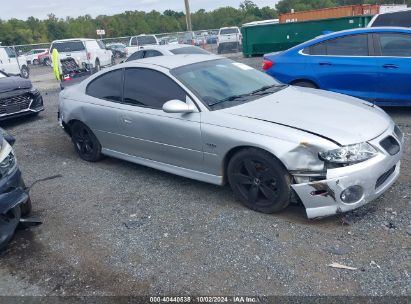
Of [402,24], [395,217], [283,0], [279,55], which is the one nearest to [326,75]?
[279,55]

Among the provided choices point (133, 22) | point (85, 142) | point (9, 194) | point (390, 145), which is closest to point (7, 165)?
point (9, 194)

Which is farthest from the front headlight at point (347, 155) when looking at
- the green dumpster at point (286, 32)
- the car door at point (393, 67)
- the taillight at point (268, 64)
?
the green dumpster at point (286, 32)

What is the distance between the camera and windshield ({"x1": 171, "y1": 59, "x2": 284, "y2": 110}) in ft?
14.5

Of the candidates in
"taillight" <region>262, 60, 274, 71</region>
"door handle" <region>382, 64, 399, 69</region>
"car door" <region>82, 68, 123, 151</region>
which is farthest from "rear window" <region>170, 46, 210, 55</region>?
"car door" <region>82, 68, 123, 151</region>

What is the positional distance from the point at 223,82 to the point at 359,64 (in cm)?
320

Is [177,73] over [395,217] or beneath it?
over

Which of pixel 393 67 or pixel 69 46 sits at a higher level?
pixel 69 46

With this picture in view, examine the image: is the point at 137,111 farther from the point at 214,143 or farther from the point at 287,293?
the point at 287,293

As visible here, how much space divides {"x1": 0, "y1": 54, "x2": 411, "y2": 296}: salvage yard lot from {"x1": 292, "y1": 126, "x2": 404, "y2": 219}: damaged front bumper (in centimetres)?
22

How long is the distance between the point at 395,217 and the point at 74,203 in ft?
11.1

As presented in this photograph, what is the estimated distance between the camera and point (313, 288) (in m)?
2.90

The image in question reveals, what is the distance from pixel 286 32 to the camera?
1589 cm

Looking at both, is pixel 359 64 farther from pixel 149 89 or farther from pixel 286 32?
pixel 286 32

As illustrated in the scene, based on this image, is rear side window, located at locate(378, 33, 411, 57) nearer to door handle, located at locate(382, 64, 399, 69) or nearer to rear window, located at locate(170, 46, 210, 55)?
door handle, located at locate(382, 64, 399, 69)
